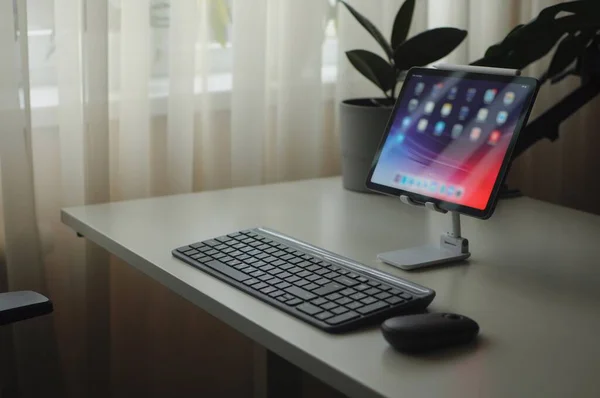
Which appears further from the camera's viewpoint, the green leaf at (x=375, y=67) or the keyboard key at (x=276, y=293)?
the green leaf at (x=375, y=67)

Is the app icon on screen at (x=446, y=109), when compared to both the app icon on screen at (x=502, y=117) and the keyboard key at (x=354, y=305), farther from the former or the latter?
the keyboard key at (x=354, y=305)

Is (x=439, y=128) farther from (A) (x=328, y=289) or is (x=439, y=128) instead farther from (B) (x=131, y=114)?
(B) (x=131, y=114)

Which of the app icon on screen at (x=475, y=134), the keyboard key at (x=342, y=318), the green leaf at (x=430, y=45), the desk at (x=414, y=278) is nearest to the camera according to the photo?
the desk at (x=414, y=278)

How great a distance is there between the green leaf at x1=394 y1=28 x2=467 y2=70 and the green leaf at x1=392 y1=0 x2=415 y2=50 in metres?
0.06

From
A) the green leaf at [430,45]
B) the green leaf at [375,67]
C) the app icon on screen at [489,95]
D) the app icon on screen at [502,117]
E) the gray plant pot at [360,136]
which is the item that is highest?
the green leaf at [430,45]

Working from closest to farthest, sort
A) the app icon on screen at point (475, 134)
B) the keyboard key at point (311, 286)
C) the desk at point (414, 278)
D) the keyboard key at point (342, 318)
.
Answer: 1. the desk at point (414, 278)
2. the keyboard key at point (342, 318)
3. the keyboard key at point (311, 286)
4. the app icon on screen at point (475, 134)

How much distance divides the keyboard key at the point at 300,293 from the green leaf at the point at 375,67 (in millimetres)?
658

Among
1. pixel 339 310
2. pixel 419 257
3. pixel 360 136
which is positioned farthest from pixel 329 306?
pixel 360 136

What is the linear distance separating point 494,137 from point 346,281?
30 centimetres

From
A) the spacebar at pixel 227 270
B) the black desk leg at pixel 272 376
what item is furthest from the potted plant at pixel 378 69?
the spacebar at pixel 227 270

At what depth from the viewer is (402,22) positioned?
1740 millimetres

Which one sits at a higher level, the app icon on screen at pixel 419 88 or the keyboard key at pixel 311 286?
the app icon on screen at pixel 419 88

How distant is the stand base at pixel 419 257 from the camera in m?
1.33

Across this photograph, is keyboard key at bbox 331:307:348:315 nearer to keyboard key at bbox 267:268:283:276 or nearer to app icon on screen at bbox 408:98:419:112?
keyboard key at bbox 267:268:283:276
